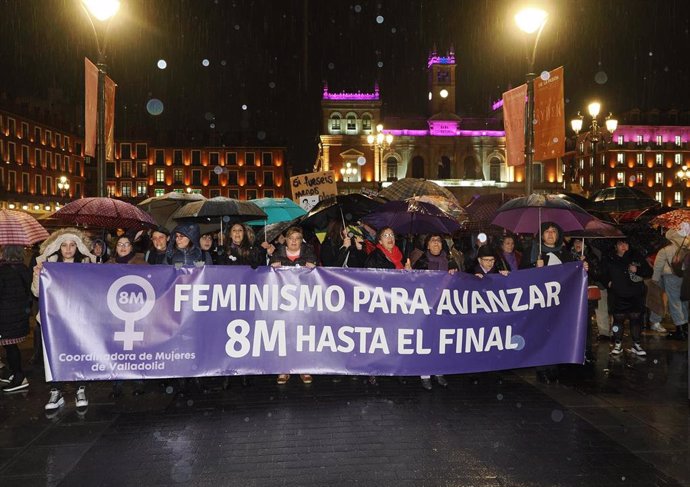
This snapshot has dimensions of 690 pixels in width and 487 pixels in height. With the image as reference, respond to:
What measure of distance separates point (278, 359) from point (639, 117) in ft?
323

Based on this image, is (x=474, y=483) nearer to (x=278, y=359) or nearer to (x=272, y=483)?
(x=272, y=483)

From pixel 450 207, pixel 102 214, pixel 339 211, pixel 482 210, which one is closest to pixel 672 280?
pixel 482 210

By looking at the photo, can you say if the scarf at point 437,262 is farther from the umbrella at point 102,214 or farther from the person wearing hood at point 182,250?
the umbrella at point 102,214

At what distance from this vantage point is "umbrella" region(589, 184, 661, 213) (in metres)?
11.8

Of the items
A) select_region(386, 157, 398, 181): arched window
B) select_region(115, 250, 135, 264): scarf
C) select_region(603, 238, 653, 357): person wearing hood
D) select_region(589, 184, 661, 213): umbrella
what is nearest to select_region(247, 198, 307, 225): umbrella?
select_region(115, 250, 135, 264): scarf

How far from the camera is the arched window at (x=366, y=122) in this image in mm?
77188

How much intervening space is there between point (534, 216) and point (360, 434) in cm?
425

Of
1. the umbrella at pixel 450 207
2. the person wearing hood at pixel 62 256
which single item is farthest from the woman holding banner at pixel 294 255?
the umbrella at pixel 450 207

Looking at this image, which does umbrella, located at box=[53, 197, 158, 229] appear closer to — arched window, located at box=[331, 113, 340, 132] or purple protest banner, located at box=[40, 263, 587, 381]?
purple protest banner, located at box=[40, 263, 587, 381]

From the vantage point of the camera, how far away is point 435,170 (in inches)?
3145

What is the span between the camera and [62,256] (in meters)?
6.37

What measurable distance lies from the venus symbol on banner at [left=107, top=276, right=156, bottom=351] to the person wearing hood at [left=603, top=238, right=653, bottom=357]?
6.55 metres

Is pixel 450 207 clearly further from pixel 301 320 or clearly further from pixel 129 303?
pixel 129 303

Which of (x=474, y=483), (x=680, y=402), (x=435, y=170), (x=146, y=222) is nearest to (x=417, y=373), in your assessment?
(x=474, y=483)
